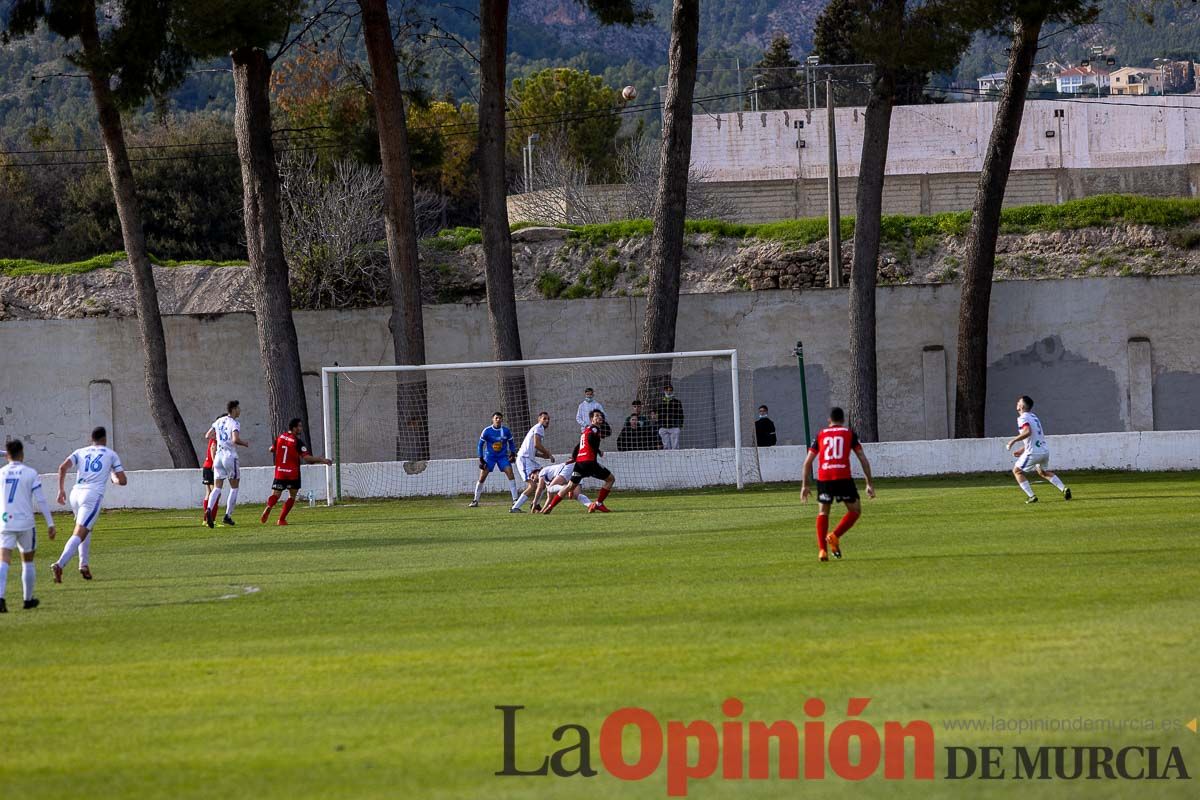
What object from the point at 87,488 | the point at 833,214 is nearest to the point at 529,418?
the point at 833,214

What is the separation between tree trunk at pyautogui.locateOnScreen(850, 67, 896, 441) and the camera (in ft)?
99.2

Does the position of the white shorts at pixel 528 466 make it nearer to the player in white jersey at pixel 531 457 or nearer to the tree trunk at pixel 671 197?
the player in white jersey at pixel 531 457

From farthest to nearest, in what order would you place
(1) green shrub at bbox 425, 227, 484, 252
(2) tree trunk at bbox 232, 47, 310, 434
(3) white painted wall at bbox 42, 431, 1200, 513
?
(1) green shrub at bbox 425, 227, 484, 252
(2) tree trunk at bbox 232, 47, 310, 434
(3) white painted wall at bbox 42, 431, 1200, 513

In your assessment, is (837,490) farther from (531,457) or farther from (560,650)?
(531,457)

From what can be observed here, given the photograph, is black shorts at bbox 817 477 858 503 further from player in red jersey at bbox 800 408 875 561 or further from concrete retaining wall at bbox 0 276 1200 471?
concrete retaining wall at bbox 0 276 1200 471

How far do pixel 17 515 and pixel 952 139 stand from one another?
54.8m

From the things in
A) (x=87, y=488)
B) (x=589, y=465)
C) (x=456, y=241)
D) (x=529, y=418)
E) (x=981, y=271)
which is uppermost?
(x=456, y=241)

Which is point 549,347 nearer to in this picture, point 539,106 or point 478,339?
point 478,339

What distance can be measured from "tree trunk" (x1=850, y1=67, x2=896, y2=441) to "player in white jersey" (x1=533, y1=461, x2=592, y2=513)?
8.71 meters

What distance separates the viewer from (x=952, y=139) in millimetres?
62812

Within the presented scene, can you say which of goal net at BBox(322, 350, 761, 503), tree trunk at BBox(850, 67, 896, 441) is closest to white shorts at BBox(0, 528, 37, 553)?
goal net at BBox(322, 350, 761, 503)

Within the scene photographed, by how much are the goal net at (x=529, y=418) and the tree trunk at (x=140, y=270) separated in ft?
11.8

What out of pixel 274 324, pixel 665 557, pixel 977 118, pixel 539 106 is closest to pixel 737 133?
pixel 977 118

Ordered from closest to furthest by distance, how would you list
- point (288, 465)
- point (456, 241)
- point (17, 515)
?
point (17, 515) < point (288, 465) < point (456, 241)
